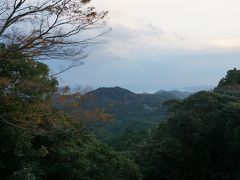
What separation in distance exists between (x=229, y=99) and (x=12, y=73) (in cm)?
1367

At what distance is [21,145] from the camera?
15555 millimetres

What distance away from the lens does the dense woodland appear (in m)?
12.9

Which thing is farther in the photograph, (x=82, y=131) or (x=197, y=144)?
(x=197, y=144)

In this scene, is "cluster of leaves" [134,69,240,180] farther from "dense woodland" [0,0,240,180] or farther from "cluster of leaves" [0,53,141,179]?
"cluster of leaves" [0,53,141,179]

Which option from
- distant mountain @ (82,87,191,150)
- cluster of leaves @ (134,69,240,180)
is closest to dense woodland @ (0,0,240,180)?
cluster of leaves @ (134,69,240,180)

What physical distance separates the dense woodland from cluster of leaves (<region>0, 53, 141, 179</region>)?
33 millimetres

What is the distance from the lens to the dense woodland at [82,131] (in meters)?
12.9

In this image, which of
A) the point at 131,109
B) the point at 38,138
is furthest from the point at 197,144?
the point at 131,109

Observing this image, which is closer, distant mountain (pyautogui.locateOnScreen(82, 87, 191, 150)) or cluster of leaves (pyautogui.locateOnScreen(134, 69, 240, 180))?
cluster of leaves (pyautogui.locateOnScreen(134, 69, 240, 180))

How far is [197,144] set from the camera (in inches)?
990

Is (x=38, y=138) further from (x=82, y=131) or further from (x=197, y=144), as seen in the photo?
(x=197, y=144)

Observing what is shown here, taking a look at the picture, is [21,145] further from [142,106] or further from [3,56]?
[142,106]

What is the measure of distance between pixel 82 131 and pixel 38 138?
2.99 m

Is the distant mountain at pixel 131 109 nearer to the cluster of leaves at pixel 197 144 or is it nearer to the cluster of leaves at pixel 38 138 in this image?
the cluster of leaves at pixel 197 144
